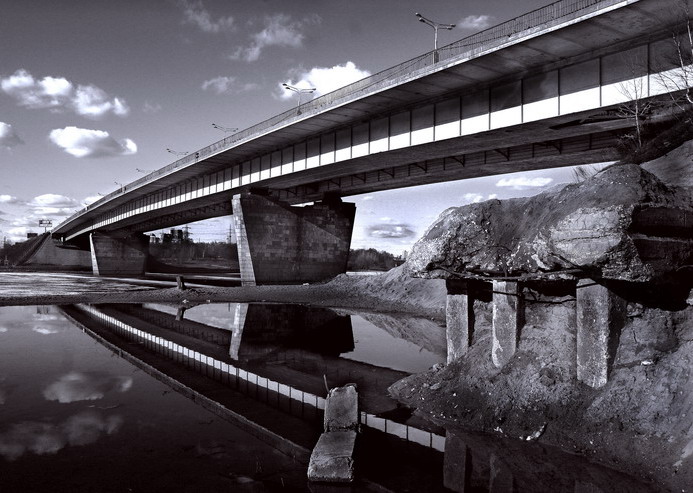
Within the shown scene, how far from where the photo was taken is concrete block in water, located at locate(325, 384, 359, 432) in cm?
741

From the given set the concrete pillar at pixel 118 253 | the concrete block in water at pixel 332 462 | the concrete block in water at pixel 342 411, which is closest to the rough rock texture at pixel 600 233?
the concrete block in water at pixel 342 411

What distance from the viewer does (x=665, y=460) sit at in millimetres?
5855

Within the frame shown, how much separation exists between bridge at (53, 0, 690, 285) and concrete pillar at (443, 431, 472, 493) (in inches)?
510

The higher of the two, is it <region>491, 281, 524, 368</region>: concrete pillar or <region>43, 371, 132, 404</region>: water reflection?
<region>491, 281, 524, 368</region>: concrete pillar

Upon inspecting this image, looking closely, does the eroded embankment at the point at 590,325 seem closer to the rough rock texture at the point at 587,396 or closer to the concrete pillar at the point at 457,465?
the rough rock texture at the point at 587,396

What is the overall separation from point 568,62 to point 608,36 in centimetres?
187

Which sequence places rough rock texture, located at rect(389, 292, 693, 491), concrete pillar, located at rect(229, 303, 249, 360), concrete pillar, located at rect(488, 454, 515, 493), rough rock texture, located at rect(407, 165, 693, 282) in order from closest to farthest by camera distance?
concrete pillar, located at rect(488, 454, 515, 493) → rough rock texture, located at rect(389, 292, 693, 491) → rough rock texture, located at rect(407, 165, 693, 282) → concrete pillar, located at rect(229, 303, 249, 360)

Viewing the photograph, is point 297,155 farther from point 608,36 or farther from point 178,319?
point 608,36

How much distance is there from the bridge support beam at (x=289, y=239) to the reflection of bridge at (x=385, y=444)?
81.0 ft

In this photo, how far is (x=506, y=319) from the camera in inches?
330

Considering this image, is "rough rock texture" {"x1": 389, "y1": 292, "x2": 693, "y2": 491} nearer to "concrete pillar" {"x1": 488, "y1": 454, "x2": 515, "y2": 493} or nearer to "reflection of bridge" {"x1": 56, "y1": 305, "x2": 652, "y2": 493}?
"reflection of bridge" {"x1": 56, "y1": 305, "x2": 652, "y2": 493}

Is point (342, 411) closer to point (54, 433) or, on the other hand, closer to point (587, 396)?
point (587, 396)

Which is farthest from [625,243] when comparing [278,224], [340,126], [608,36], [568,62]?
[278,224]

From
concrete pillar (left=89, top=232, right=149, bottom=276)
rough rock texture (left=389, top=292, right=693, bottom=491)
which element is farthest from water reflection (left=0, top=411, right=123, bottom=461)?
concrete pillar (left=89, top=232, right=149, bottom=276)
